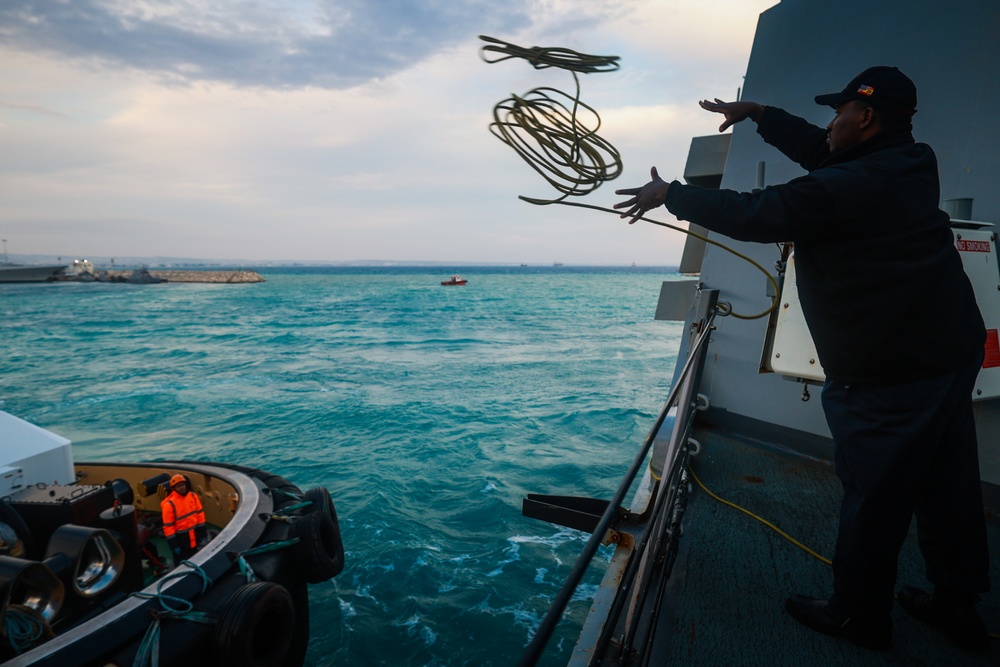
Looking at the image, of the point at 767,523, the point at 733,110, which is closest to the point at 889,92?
the point at 733,110

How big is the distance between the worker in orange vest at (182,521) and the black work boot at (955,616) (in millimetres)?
6123

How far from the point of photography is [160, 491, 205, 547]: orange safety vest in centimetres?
572

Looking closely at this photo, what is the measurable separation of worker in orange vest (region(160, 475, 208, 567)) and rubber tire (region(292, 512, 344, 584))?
5.03ft

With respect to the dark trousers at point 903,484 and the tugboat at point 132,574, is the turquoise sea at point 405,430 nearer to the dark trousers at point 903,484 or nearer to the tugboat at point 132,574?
the tugboat at point 132,574

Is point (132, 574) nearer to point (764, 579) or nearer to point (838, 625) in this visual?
point (764, 579)

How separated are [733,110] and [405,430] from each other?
43.3 feet

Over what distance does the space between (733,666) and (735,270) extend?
340 cm

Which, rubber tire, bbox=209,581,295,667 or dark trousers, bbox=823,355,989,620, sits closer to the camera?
dark trousers, bbox=823,355,989,620

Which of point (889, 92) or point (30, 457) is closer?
point (889, 92)

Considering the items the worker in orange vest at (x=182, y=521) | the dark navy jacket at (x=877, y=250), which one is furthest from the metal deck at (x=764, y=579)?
the worker in orange vest at (x=182, y=521)

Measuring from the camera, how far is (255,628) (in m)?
3.92

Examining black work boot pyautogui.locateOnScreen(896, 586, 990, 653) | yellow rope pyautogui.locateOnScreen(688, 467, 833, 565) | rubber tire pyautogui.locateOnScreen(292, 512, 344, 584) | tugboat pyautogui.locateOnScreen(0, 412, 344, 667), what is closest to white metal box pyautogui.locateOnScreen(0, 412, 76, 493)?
Result: tugboat pyautogui.locateOnScreen(0, 412, 344, 667)

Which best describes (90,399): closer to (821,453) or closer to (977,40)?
(821,453)

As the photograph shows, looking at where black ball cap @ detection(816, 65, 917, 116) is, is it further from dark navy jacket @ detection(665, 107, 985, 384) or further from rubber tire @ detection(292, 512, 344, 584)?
rubber tire @ detection(292, 512, 344, 584)
